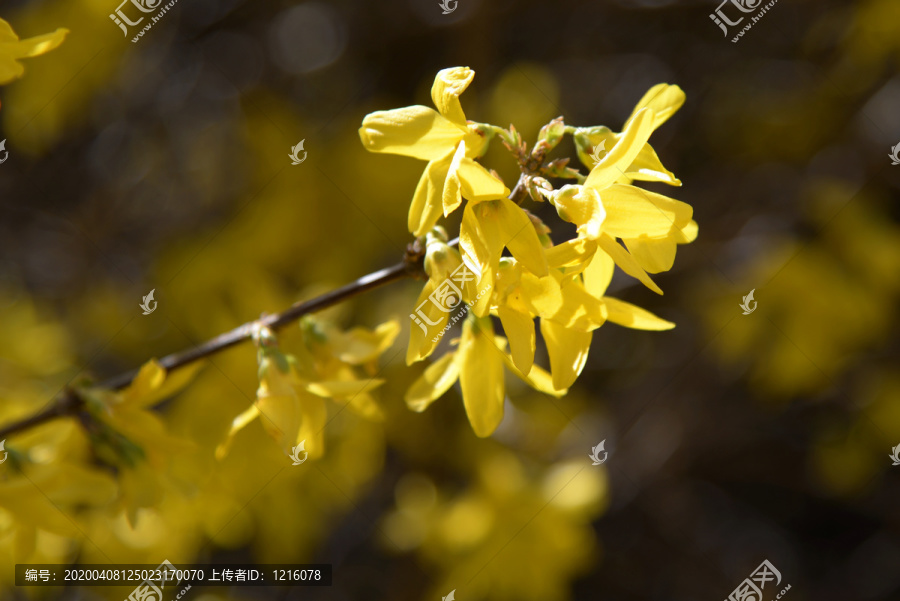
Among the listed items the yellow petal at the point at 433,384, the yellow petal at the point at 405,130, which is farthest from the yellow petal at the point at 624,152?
the yellow petal at the point at 433,384

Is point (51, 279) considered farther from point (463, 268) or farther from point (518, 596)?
point (463, 268)

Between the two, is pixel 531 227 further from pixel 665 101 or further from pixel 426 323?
pixel 665 101

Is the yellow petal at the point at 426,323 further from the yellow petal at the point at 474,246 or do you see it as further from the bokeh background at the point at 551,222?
the bokeh background at the point at 551,222

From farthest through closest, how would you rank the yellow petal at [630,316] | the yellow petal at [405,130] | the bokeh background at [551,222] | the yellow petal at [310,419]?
the bokeh background at [551,222]
the yellow petal at [310,419]
the yellow petal at [630,316]
the yellow petal at [405,130]

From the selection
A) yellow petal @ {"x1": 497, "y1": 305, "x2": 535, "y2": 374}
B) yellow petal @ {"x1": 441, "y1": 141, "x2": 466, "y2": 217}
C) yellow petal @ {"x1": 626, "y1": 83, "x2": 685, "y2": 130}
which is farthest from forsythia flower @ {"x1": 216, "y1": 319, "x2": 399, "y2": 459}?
yellow petal @ {"x1": 626, "y1": 83, "x2": 685, "y2": 130}

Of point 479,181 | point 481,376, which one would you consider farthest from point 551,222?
point 479,181
